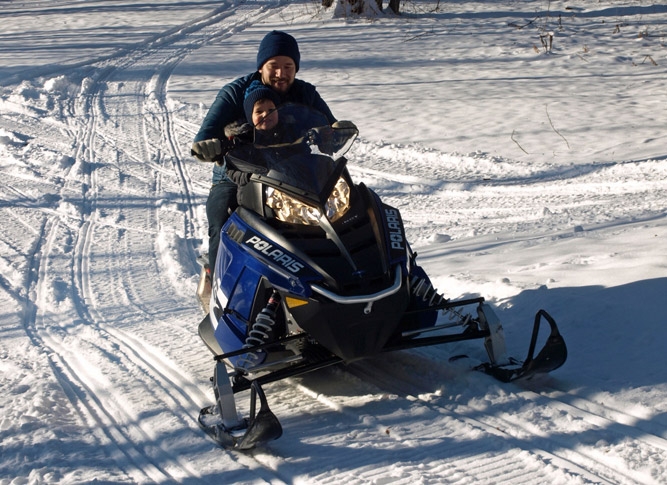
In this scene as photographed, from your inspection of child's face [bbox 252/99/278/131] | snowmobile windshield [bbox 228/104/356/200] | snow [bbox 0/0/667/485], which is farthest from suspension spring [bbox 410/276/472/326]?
child's face [bbox 252/99/278/131]

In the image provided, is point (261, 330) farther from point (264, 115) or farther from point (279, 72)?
point (279, 72)

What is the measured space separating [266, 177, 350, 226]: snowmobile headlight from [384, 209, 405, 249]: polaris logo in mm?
247

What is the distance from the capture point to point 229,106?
513 centimetres

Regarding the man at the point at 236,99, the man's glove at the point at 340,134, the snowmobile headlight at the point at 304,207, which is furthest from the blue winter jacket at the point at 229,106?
the snowmobile headlight at the point at 304,207

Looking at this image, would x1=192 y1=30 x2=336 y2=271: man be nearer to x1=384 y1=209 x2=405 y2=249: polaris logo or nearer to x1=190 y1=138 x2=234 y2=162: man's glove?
x1=190 y1=138 x2=234 y2=162: man's glove

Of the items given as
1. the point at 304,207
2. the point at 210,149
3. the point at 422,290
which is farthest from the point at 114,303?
the point at 422,290

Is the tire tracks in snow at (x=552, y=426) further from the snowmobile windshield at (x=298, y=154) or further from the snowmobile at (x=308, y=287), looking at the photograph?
the snowmobile windshield at (x=298, y=154)

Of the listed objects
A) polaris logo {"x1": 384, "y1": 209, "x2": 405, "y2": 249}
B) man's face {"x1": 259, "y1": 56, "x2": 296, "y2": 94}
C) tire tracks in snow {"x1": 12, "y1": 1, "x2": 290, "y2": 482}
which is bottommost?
tire tracks in snow {"x1": 12, "y1": 1, "x2": 290, "y2": 482}

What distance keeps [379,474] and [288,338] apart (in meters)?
0.90

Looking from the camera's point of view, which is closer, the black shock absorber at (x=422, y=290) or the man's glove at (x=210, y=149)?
the black shock absorber at (x=422, y=290)

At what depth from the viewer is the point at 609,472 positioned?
10.8ft

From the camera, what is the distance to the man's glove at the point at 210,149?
4.58 meters

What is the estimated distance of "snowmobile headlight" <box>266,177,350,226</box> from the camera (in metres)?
4.23

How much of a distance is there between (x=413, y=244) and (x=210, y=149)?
3.03 m
